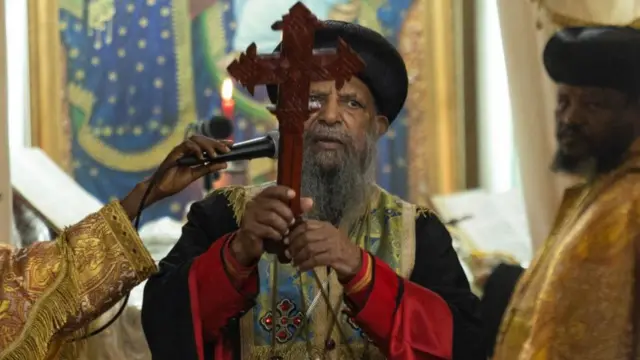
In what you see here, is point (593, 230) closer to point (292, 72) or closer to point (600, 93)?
point (600, 93)

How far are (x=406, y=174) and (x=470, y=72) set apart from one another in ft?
1.65

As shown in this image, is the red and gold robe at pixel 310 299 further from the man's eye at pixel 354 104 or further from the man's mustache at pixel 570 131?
the man's mustache at pixel 570 131

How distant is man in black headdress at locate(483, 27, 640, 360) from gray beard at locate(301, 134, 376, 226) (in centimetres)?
64

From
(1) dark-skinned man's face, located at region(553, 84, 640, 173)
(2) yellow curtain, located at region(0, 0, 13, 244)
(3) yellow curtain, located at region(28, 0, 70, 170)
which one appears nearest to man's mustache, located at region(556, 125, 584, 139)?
(1) dark-skinned man's face, located at region(553, 84, 640, 173)

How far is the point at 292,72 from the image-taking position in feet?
5.09

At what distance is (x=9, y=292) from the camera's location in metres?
1.83

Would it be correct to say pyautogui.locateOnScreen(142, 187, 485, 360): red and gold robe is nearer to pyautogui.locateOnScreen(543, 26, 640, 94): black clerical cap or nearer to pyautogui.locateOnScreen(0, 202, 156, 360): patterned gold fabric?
pyautogui.locateOnScreen(0, 202, 156, 360): patterned gold fabric

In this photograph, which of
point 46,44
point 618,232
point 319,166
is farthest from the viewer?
point 46,44

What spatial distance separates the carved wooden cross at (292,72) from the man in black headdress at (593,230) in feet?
1.18

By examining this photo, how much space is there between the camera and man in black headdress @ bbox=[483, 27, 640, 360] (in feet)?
4.28

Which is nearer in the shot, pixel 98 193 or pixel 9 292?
pixel 9 292

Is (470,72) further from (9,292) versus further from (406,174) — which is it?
(9,292)

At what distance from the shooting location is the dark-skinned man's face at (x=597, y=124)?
1.34 meters

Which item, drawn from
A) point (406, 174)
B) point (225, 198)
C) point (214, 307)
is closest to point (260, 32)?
point (406, 174)
